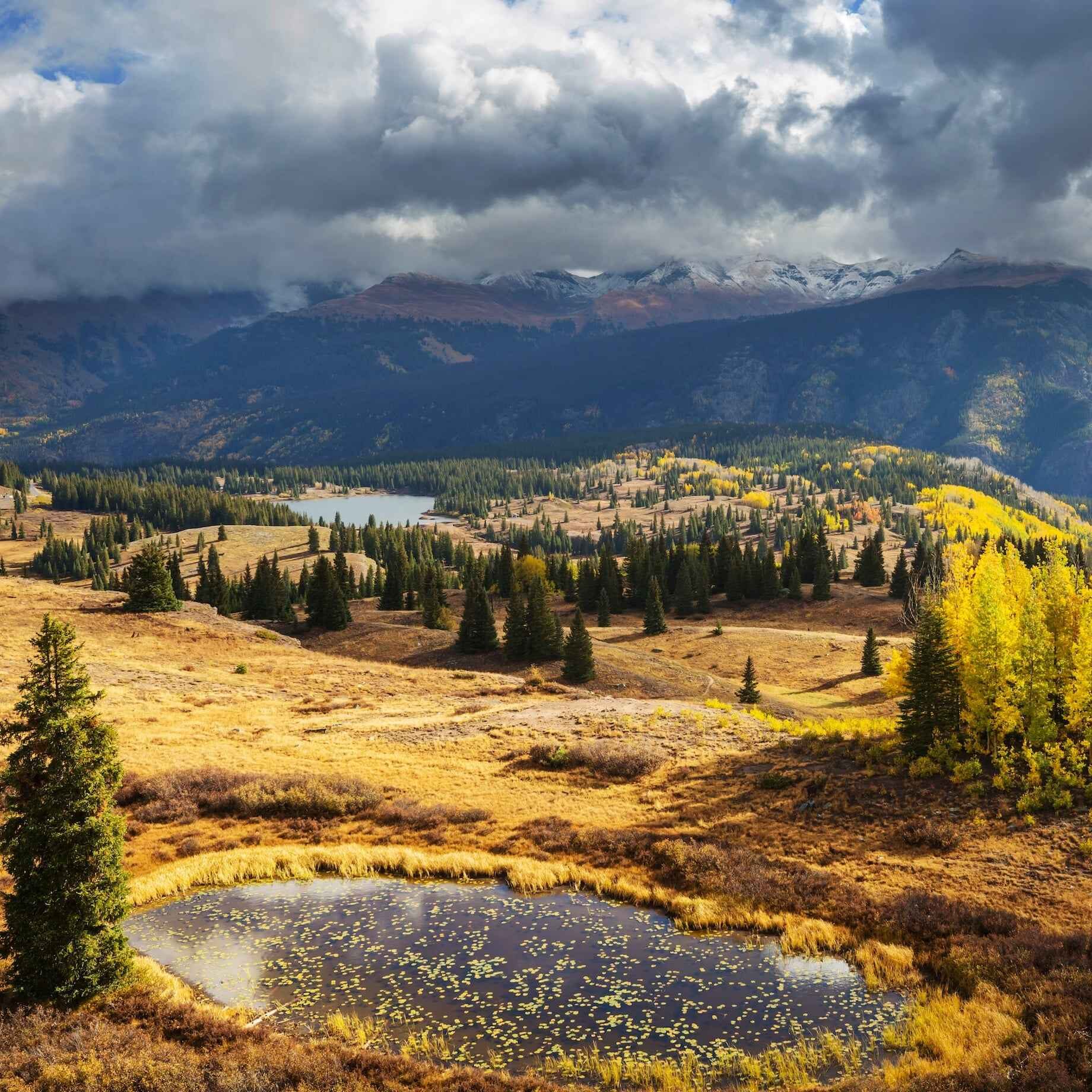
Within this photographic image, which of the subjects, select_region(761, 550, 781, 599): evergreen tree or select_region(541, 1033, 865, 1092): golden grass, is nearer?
select_region(541, 1033, 865, 1092): golden grass

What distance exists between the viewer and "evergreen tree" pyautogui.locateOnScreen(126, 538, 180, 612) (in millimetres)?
89875

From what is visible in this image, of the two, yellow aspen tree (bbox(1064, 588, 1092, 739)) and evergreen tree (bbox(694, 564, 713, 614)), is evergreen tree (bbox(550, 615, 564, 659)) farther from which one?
evergreen tree (bbox(694, 564, 713, 614))

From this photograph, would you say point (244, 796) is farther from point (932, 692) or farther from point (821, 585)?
point (821, 585)

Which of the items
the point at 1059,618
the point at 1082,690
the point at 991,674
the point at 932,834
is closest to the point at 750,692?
the point at 1059,618

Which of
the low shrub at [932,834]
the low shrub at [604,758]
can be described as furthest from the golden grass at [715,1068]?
the low shrub at [604,758]

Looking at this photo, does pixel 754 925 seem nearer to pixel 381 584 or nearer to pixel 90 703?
pixel 90 703

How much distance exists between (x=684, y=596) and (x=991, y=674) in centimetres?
10725

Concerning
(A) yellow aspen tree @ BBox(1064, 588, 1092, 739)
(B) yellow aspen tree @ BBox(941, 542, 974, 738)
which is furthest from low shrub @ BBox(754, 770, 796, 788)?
(A) yellow aspen tree @ BBox(1064, 588, 1092, 739)

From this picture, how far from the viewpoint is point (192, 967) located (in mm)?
28281

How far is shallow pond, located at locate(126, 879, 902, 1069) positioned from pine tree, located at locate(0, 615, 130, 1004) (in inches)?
172

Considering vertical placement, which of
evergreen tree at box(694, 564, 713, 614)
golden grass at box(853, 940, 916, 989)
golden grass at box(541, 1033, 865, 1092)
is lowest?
golden grass at box(541, 1033, 865, 1092)

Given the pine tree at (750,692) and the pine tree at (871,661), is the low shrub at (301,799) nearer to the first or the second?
the pine tree at (750,692)

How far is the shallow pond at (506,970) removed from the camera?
971 inches

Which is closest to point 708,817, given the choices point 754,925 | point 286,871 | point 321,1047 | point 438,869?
point 754,925
